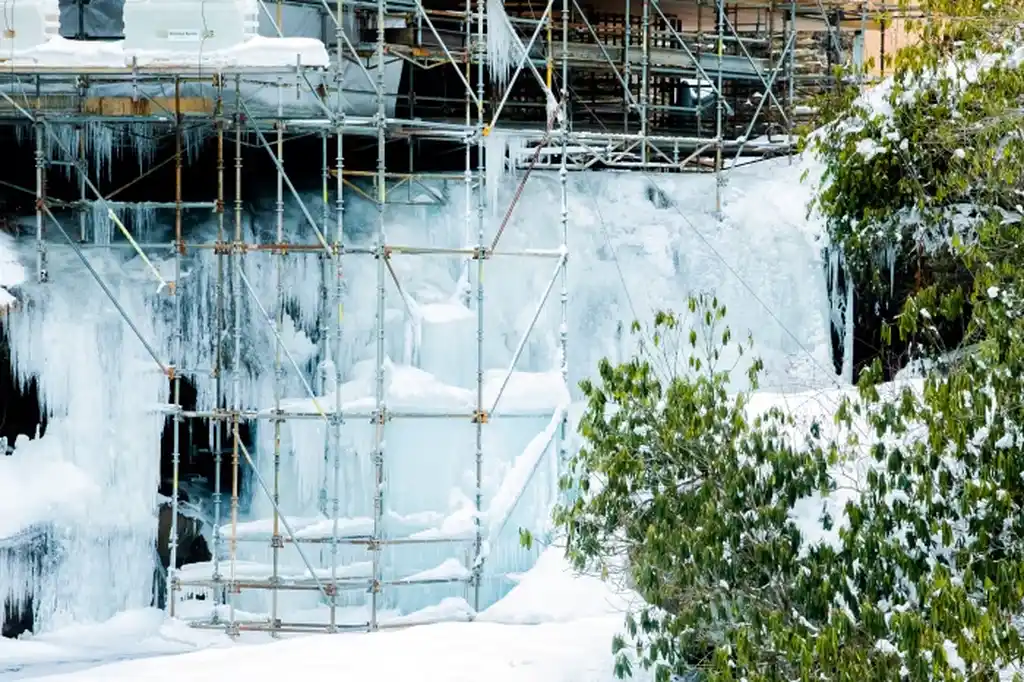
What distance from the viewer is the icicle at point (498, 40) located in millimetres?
17234

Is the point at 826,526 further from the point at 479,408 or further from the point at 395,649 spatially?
the point at 479,408

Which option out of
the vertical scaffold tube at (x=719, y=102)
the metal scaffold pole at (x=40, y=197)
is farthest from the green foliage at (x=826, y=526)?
the vertical scaffold tube at (x=719, y=102)

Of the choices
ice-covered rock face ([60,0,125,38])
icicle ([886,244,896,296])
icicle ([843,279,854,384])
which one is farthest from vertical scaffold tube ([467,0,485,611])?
icicle ([843,279,854,384])

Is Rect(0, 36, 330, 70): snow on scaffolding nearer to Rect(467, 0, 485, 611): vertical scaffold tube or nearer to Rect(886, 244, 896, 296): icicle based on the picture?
Rect(467, 0, 485, 611): vertical scaffold tube

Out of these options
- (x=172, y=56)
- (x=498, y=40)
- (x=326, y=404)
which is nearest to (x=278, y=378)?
(x=326, y=404)

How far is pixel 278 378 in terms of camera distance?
54.1 ft

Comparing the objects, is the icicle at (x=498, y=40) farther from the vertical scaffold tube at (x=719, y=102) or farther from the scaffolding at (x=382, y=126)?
the vertical scaffold tube at (x=719, y=102)

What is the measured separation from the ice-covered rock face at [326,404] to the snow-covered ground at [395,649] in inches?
28.1

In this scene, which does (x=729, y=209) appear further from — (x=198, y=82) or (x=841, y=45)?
(x=198, y=82)

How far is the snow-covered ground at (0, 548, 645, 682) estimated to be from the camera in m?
12.7

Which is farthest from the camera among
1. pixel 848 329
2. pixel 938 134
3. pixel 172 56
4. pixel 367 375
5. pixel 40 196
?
pixel 848 329

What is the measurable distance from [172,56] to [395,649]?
5.80 m

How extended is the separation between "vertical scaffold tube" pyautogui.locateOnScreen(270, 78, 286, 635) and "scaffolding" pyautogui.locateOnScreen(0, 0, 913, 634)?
1.3 inches

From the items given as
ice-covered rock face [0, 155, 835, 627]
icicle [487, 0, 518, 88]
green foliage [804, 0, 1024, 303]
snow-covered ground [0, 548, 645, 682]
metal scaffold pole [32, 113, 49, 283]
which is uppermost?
icicle [487, 0, 518, 88]
